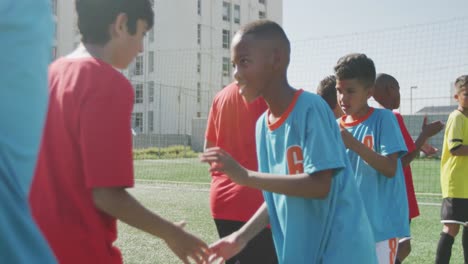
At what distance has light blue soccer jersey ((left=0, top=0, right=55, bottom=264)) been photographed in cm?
128

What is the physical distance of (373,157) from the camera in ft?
10.1

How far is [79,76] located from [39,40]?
0.49 metres

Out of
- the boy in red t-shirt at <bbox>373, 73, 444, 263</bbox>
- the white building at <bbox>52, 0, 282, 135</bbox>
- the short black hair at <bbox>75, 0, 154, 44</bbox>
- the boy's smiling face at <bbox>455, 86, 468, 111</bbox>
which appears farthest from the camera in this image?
the white building at <bbox>52, 0, 282, 135</bbox>

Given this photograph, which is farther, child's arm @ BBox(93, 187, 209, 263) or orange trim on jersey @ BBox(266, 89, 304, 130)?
orange trim on jersey @ BBox(266, 89, 304, 130)

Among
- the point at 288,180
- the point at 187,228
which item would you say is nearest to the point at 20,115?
the point at 288,180

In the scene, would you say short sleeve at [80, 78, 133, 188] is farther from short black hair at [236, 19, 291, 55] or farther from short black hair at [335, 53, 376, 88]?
short black hair at [335, 53, 376, 88]

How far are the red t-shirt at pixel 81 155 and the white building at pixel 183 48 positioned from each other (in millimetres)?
32319

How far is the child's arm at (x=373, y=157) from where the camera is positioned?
296cm

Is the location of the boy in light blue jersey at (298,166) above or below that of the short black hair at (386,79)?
below

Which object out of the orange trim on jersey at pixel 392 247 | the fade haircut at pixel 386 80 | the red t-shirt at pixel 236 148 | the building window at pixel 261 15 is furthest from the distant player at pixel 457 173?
the building window at pixel 261 15

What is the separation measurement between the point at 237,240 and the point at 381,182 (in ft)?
4.09

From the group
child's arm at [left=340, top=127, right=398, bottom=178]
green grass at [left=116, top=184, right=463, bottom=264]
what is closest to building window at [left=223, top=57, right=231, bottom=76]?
green grass at [left=116, top=184, right=463, bottom=264]

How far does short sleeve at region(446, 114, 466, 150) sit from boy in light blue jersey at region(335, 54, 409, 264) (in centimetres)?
237

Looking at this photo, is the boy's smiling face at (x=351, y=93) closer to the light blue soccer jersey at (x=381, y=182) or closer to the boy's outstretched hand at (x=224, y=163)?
the light blue soccer jersey at (x=381, y=182)
